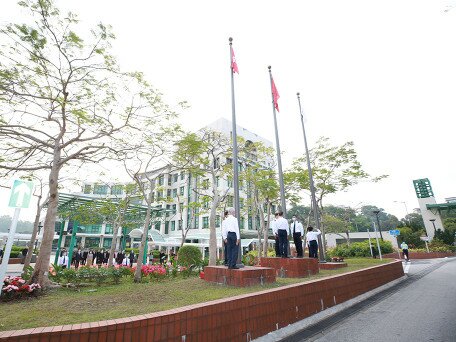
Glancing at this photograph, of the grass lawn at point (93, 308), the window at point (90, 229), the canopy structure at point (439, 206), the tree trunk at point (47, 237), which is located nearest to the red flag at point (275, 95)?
the grass lawn at point (93, 308)

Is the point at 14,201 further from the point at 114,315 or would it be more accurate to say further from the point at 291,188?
the point at 291,188

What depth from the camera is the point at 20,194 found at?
4051mm

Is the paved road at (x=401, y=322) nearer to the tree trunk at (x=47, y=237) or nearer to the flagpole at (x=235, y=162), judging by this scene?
the flagpole at (x=235, y=162)

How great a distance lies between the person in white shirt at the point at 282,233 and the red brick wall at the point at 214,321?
2443 mm

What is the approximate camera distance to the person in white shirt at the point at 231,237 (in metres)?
6.82

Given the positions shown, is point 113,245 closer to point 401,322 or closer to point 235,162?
point 235,162

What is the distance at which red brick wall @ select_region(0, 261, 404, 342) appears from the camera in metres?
2.80

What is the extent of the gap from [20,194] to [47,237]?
14.1ft

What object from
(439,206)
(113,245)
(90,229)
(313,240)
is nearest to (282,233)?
(313,240)

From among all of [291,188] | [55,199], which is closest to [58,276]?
[55,199]

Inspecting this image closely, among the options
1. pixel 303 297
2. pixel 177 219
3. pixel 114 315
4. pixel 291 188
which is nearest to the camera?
pixel 114 315

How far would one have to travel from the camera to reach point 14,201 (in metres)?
3.99

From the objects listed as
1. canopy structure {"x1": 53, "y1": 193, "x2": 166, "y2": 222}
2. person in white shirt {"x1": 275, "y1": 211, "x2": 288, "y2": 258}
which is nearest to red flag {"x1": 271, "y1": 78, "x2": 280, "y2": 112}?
person in white shirt {"x1": 275, "y1": 211, "x2": 288, "y2": 258}

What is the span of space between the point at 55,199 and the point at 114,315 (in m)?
5.38
